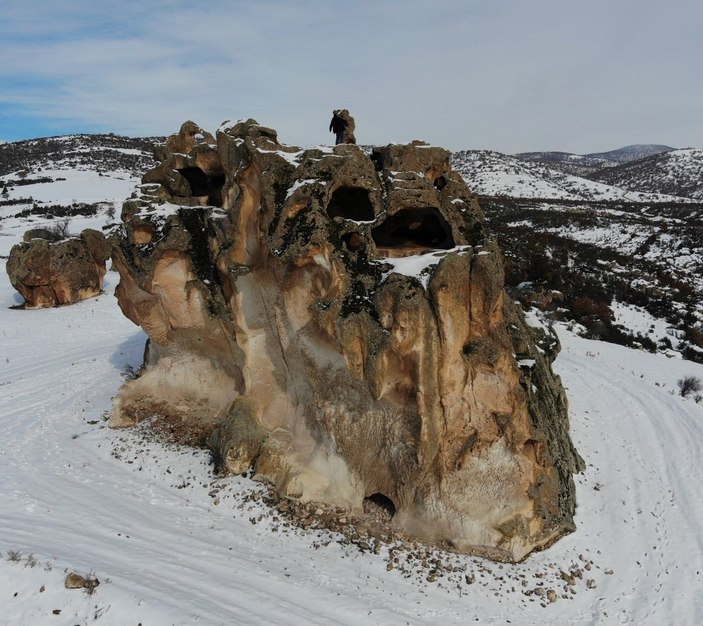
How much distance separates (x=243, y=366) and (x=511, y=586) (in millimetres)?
8209

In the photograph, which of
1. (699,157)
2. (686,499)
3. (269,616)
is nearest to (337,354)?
(269,616)

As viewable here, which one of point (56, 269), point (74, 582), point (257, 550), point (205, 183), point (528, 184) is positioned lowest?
point (257, 550)

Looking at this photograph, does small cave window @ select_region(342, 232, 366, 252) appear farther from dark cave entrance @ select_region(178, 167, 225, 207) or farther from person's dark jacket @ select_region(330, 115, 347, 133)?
dark cave entrance @ select_region(178, 167, 225, 207)

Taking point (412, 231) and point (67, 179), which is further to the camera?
point (67, 179)

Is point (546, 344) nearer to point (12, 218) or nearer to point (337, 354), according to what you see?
point (337, 354)

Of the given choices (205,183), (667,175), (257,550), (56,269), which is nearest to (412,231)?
(205,183)

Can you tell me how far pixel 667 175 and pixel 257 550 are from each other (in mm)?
169483

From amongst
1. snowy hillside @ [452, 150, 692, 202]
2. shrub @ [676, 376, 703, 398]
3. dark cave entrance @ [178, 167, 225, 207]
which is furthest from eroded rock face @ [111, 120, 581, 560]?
snowy hillside @ [452, 150, 692, 202]

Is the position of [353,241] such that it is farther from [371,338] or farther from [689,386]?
[689,386]

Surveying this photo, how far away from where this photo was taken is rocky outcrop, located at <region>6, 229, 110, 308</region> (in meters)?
29.1

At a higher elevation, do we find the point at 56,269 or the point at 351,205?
the point at 351,205

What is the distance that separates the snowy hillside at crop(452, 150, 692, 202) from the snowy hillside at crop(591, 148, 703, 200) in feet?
38.3

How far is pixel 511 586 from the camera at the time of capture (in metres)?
9.11

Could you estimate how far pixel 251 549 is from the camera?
31.8ft
